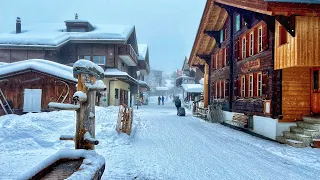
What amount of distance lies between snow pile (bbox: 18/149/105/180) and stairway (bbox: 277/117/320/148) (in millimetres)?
7820

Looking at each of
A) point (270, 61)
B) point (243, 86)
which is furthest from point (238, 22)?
point (270, 61)

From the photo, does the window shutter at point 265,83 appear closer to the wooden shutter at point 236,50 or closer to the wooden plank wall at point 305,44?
the wooden plank wall at point 305,44

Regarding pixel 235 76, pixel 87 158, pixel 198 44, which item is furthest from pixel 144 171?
pixel 198 44

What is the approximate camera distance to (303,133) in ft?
32.5

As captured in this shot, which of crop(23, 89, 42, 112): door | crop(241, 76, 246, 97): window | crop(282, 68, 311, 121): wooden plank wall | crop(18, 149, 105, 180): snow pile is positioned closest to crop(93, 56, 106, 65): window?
crop(23, 89, 42, 112): door

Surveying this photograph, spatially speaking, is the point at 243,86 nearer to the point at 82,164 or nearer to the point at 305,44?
the point at 305,44

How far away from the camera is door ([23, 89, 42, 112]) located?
53.7 feet

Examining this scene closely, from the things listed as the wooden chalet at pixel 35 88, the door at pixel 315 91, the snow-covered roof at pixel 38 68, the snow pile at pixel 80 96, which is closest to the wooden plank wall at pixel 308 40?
the door at pixel 315 91

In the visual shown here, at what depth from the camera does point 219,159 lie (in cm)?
760

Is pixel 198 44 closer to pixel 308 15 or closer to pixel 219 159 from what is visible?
pixel 308 15

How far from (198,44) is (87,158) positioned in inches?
733

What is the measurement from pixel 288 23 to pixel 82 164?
9169 mm

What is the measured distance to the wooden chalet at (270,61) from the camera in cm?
962

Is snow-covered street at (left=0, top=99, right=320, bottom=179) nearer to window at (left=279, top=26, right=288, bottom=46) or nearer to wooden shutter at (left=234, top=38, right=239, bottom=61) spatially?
window at (left=279, top=26, right=288, bottom=46)
